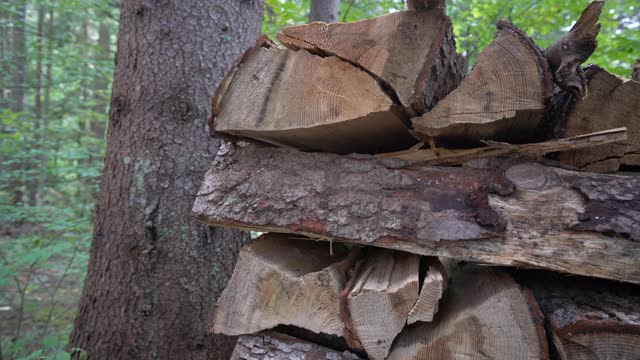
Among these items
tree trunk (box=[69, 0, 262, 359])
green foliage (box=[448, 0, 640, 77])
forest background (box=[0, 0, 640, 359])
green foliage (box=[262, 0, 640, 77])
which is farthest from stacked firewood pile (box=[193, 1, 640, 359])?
green foliage (box=[448, 0, 640, 77])

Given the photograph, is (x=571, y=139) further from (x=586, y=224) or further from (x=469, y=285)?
(x=469, y=285)

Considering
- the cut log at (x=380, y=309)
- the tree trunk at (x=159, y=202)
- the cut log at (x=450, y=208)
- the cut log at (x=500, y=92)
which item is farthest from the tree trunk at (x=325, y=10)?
the cut log at (x=380, y=309)

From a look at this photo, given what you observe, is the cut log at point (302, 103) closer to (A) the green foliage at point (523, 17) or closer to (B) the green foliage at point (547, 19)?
(A) the green foliage at point (523, 17)

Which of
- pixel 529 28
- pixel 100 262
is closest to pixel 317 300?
pixel 100 262

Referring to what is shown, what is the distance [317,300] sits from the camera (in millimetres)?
1199

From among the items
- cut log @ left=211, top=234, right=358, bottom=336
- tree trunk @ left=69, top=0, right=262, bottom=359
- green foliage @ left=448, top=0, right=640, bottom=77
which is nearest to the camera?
cut log @ left=211, top=234, right=358, bottom=336

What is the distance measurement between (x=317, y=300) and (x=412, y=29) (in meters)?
0.89

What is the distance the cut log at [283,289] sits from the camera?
1192 mm

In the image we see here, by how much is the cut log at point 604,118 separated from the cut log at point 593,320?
1.30ft

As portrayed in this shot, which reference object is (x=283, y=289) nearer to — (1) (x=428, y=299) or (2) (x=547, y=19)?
(1) (x=428, y=299)

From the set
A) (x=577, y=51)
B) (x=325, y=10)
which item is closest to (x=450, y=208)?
(x=577, y=51)

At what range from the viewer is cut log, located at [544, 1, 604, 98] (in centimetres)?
101

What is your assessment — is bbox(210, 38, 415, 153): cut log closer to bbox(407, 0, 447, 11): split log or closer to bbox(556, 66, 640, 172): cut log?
bbox(407, 0, 447, 11): split log

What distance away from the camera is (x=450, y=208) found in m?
1.13
